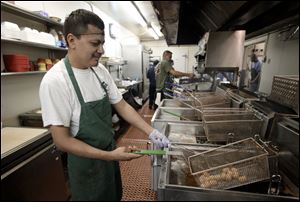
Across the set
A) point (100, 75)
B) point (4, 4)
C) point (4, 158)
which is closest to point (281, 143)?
point (100, 75)

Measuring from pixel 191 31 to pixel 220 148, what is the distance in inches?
137

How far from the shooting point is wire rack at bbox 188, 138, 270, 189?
36.5 inches

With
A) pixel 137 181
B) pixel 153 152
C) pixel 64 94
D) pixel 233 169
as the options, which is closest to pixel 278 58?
pixel 233 169

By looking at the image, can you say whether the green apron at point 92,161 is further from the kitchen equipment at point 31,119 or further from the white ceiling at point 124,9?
the white ceiling at point 124,9

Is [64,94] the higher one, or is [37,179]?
[64,94]

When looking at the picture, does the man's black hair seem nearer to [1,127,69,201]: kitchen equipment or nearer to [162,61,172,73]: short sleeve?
[1,127,69,201]: kitchen equipment

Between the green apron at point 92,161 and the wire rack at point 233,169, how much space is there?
0.52m

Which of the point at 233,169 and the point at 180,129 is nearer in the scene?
the point at 233,169

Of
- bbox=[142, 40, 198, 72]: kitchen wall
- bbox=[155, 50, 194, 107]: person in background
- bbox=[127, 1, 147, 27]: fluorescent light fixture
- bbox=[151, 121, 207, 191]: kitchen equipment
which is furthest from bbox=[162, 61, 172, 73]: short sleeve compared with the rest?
bbox=[142, 40, 198, 72]: kitchen wall

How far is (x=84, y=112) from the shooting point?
3.60 ft

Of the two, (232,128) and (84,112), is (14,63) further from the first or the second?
(232,128)

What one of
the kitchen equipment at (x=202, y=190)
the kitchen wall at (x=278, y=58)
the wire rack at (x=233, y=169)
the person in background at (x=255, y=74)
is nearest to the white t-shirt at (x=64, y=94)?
the kitchen equipment at (x=202, y=190)

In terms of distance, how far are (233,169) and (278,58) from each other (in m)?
1.26

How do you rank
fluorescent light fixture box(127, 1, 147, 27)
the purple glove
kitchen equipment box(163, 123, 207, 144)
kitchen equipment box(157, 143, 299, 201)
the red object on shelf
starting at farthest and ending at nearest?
1. fluorescent light fixture box(127, 1, 147, 27)
2. the red object on shelf
3. kitchen equipment box(163, 123, 207, 144)
4. the purple glove
5. kitchen equipment box(157, 143, 299, 201)
